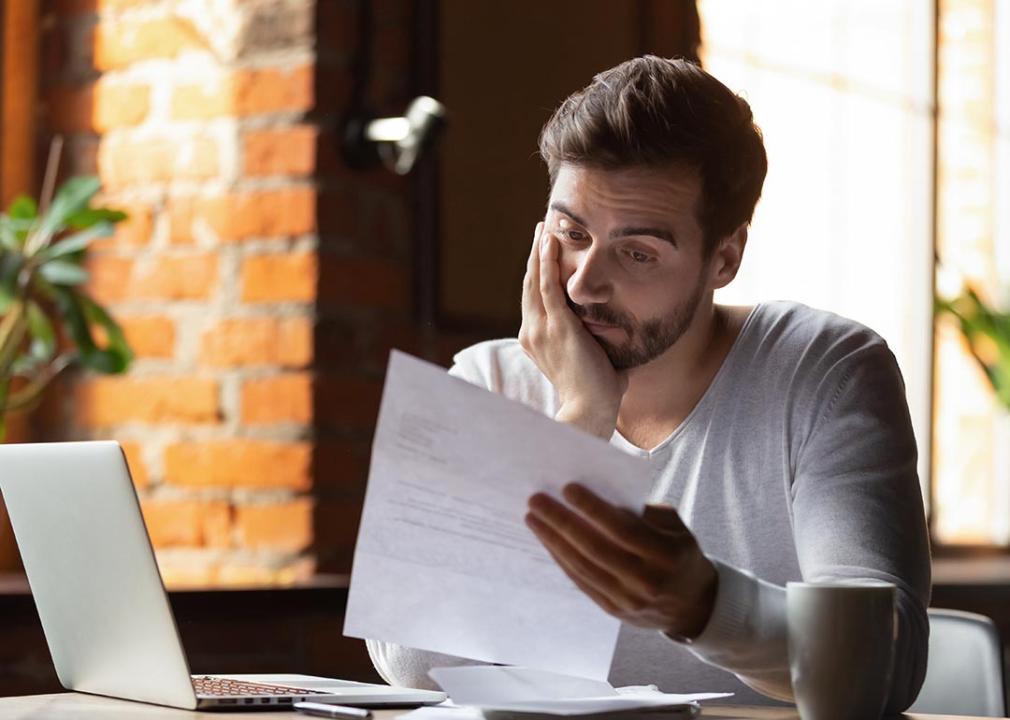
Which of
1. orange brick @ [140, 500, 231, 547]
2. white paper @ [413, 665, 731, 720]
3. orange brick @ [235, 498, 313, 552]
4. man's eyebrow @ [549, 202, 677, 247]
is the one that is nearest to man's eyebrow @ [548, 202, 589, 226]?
man's eyebrow @ [549, 202, 677, 247]

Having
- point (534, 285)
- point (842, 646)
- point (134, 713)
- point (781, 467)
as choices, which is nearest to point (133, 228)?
point (534, 285)

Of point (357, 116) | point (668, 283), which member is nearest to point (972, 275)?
point (357, 116)

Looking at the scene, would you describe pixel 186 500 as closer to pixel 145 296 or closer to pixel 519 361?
pixel 145 296

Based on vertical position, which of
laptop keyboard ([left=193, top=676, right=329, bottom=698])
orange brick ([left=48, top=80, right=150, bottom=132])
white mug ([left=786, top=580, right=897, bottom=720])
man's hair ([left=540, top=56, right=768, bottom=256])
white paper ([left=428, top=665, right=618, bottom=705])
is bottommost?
laptop keyboard ([left=193, top=676, right=329, bottom=698])

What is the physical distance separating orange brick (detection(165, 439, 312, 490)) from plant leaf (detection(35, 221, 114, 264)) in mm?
397

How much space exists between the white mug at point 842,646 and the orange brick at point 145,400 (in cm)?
134

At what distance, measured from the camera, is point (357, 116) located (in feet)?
7.65

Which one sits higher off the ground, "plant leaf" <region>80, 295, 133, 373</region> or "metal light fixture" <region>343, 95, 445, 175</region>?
"metal light fixture" <region>343, 95, 445, 175</region>

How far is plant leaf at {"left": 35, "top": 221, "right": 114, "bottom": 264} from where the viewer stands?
204cm

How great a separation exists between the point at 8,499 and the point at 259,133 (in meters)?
1.02

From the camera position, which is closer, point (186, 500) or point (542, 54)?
point (186, 500)

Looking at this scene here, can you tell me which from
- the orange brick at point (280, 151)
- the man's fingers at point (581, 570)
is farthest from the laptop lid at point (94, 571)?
the orange brick at point (280, 151)

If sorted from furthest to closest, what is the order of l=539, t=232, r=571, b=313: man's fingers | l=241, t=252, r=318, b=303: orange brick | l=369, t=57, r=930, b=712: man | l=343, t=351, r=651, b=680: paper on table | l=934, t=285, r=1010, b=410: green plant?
l=934, t=285, r=1010, b=410: green plant < l=241, t=252, r=318, b=303: orange brick < l=539, t=232, r=571, b=313: man's fingers < l=369, t=57, r=930, b=712: man < l=343, t=351, r=651, b=680: paper on table

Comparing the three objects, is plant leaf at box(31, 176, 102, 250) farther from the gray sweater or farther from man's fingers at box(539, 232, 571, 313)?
man's fingers at box(539, 232, 571, 313)
